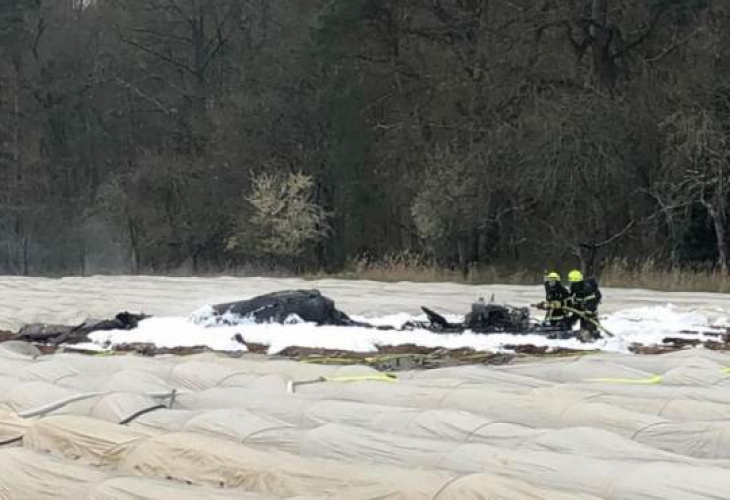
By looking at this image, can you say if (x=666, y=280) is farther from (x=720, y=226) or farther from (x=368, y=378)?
(x=368, y=378)

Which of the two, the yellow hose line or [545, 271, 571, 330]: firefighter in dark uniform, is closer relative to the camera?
the yellow hose line

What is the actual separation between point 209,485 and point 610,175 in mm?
19505

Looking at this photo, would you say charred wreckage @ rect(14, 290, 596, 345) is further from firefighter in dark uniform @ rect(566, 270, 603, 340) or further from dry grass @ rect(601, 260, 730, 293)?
dry grass @ rect(601, 260, 730, 293)

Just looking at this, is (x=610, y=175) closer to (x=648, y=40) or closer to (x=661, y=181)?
(x=661, y=181)

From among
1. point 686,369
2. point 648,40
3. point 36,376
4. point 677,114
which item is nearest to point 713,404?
A: point 686,369

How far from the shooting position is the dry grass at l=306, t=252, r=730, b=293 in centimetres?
1817

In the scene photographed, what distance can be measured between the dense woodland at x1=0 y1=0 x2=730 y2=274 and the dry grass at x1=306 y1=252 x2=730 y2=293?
1.16 metres

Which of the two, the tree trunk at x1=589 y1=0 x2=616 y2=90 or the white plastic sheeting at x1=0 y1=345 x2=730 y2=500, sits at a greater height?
the tree trunk at x1=589 y1=0 x2=616 y2=90

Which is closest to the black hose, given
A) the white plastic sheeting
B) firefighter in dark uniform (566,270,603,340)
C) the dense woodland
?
the white plastic sheeting

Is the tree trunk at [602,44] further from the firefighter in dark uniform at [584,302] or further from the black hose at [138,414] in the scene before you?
the black hose at [138,414]

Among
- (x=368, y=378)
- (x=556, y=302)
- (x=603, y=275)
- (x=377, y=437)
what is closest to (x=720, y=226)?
(x=603, y=275)

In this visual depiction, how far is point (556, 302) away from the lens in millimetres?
12711

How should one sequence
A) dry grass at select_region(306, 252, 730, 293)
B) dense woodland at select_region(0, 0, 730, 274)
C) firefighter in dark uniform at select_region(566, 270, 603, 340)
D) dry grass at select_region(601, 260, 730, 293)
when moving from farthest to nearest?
dense woodland at select_region(0, 0, 730, 274)
dry grass at select_region(306, 252, 730, 293)
dry grass at select_region(601, 260, 730, 293)
firefighter in dark uniform at select_region(566, 270, 603, 340)

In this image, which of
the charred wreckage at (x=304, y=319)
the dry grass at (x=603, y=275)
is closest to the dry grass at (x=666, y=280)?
the dry grass at (x=603, y=275)
